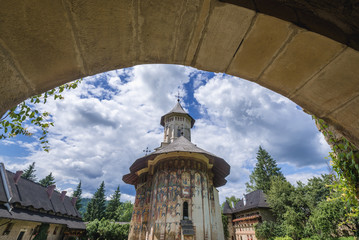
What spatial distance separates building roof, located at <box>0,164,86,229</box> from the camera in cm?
1631

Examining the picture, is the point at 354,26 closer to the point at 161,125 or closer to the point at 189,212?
the point at 189,212

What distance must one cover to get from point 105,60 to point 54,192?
33471mm

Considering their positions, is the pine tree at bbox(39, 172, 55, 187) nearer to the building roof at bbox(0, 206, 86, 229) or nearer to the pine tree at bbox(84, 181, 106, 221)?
the pine tree at bbox(84, 181, 106, 221)

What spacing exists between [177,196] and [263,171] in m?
37.5

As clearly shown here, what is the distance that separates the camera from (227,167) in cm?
1623

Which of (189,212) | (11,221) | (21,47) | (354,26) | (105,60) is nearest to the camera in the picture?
(21,47)

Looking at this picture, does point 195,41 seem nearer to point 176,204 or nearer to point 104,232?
point 176,204

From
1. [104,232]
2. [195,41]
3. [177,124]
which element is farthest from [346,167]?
[104,232]

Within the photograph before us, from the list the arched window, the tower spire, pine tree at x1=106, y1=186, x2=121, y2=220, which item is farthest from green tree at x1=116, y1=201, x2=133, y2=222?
the arched window

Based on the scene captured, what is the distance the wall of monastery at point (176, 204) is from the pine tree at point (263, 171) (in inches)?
1255

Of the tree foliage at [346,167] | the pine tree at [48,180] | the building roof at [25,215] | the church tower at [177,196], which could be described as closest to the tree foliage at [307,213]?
the church tower at [177,196]

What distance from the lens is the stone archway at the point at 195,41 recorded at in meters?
1.06

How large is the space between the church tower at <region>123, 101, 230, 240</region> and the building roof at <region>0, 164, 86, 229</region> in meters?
10.7

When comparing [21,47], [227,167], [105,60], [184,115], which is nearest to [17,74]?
[21,47]
